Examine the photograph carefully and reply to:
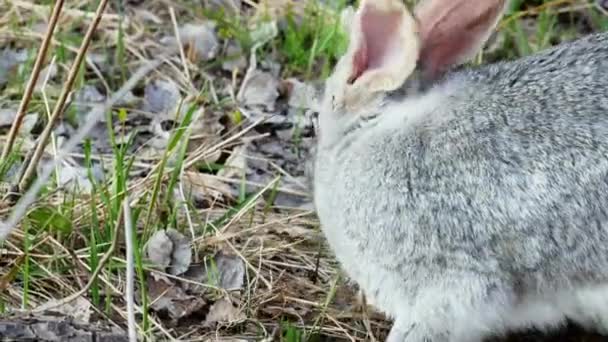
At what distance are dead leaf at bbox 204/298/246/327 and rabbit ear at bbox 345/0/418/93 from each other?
2.50 feet

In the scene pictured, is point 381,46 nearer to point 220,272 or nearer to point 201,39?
point 220,272

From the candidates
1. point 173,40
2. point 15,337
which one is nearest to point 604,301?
point 15,337

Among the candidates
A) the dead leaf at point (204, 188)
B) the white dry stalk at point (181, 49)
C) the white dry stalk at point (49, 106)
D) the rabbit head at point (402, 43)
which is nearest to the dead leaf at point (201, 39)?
the white dry stalk at point (181, 49)

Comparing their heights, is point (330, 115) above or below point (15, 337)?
above

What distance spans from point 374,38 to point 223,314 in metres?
0.92

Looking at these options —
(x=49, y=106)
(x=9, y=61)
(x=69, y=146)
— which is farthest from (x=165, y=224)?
(x=9, y=61)

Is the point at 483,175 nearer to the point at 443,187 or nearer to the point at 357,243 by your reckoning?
the point at 443,187

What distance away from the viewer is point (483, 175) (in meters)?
2.98

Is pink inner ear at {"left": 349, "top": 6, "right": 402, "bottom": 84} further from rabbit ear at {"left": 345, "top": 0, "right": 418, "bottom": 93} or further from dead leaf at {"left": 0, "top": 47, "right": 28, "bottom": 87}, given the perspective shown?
dead leaf at {"left": 0, "top": 47, "right": 28, "bottom": 87}

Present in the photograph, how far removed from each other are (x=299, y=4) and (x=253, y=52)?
0.45 meters

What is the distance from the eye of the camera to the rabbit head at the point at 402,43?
297cm

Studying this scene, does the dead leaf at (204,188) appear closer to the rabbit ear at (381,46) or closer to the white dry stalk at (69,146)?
the white dry stalk at (69,146)

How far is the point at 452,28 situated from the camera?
301 centimetres

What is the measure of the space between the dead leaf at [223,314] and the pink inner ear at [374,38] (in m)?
0.78
